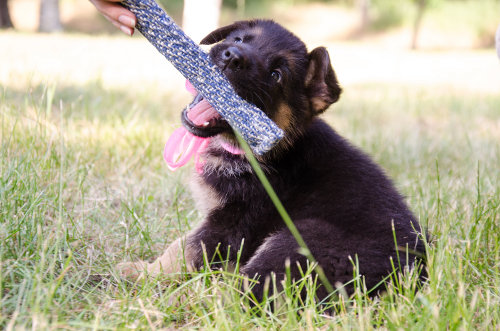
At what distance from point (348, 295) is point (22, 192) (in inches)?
66.9

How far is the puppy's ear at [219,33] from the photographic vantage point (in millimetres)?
3260

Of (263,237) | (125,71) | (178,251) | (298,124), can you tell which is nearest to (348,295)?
(263,237)

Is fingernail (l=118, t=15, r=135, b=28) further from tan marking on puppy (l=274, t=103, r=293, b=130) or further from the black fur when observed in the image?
tan marking on puppy (l=274, t=103, r=293, b=130)

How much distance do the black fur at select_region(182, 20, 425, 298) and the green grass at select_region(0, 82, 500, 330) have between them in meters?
0.17

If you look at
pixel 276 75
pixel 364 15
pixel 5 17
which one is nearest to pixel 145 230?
pixel 276 75

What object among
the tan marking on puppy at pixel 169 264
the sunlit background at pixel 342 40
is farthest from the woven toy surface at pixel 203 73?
the sunlit background at pixel 342 40

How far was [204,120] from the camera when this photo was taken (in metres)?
2.78

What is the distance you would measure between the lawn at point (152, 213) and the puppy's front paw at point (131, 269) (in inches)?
1.8

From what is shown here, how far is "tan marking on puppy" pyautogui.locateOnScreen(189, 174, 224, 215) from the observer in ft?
9.35

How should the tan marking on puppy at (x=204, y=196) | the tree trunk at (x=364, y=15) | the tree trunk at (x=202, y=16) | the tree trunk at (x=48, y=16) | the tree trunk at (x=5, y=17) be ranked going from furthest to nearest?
the tree trunk at (x=364, y=15)
the tree trunk at (x=5, y=17)
the tree trunk at (x=48, y=16)
the tree trunk at (x=202, y=16)
the tan marking on puppy at (x=204, y=196)

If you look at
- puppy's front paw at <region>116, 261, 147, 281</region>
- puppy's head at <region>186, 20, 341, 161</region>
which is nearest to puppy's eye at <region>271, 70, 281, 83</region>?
puppy's head at <region>186, 20, 341, 161</region>

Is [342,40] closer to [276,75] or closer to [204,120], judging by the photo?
[276,75]

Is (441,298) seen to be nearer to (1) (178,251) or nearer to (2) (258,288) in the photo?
(2) (258,288)

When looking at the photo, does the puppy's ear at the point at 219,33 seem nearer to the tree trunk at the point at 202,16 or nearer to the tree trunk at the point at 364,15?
the tree trunk at the point at 202,16
